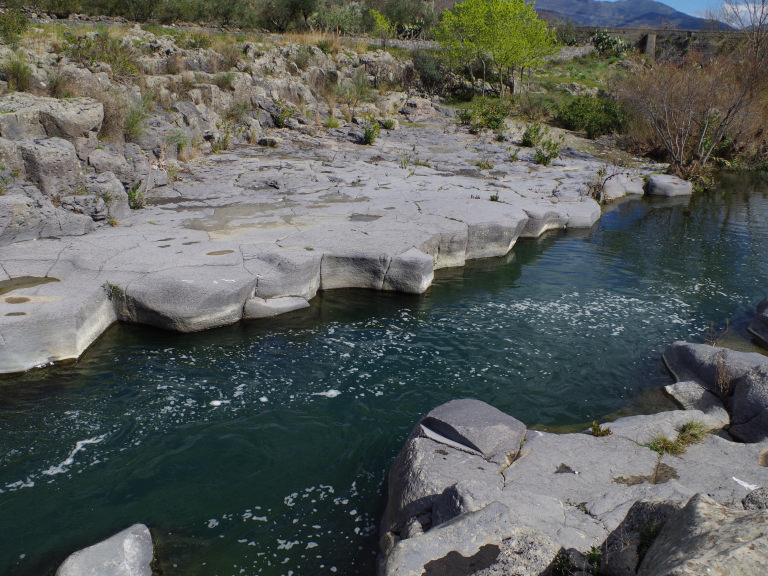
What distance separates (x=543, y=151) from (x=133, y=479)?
1531 centimetres

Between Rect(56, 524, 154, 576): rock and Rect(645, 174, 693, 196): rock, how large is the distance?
1456 centimetres

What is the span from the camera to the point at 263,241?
7840 millimetres

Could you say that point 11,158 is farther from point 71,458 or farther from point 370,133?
point 370,133

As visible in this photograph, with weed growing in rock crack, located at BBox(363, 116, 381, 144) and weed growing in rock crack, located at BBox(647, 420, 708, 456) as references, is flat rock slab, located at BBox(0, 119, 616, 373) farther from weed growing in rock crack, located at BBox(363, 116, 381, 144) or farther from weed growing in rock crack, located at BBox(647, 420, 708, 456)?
weed growing in rock crack, located at BBox(647, 420, 708, 456)

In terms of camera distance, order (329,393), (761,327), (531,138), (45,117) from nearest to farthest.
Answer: (329,393), (761,327), (45,117), (531,138)

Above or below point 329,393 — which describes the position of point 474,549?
above

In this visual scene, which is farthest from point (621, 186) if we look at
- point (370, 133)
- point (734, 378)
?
point (734, 378)

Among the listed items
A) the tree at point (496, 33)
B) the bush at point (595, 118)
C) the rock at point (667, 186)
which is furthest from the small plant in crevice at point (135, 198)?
the tree at point (496, 33)

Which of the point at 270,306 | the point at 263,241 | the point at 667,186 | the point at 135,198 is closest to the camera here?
the point at 270,306

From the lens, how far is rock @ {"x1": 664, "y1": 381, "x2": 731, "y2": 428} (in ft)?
15.9

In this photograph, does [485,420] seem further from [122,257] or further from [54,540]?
[122,257]

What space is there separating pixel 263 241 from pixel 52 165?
3240mm

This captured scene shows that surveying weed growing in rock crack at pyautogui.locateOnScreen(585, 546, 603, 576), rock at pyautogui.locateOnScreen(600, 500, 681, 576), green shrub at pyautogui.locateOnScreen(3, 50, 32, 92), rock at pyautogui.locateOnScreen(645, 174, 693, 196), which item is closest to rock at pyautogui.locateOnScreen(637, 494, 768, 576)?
rock at pyautogui.locateOnScreen(600, 500, 681, 576)

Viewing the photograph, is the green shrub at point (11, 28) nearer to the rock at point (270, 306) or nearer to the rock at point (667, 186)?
the rock at point (270, 306)
